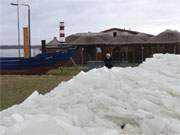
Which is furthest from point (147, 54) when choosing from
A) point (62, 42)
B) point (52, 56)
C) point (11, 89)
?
point (11, 89)

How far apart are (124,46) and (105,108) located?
42315 mm

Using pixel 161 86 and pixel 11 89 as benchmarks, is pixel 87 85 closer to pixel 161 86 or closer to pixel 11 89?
pixel 161 86

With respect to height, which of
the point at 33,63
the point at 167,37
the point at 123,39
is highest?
the point at 167,37

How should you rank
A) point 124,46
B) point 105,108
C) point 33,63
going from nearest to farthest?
point 105,108 < point 33,63 < point 124,46

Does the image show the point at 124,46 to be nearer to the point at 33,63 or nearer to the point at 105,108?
the point at 33,63

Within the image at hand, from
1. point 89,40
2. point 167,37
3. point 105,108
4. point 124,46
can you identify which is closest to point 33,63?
point 89,40

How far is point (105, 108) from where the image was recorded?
6785mm

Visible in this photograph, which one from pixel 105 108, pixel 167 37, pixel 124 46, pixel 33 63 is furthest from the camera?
pixel 124 46

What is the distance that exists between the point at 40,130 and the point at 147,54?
42.6 m

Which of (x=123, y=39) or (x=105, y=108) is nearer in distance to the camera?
(x=105, y=108)

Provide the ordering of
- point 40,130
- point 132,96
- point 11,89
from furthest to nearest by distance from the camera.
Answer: point 11,89 → point 132,96 → point 40,130

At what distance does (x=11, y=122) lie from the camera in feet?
21.4

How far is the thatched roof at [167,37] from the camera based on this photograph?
154 ft

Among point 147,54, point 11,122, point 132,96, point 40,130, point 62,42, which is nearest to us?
point 40,130
